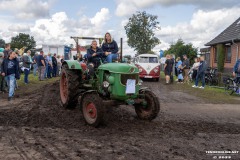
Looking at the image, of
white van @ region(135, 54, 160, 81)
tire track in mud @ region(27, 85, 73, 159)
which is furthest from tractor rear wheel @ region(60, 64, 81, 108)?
white van @ region(135, 54, 160, 81)

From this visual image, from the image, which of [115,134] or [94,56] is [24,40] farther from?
[115,134]

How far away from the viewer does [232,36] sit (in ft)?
75.4

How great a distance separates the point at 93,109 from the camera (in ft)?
20.8

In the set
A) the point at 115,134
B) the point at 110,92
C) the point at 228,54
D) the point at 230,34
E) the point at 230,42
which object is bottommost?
the point at 115,134

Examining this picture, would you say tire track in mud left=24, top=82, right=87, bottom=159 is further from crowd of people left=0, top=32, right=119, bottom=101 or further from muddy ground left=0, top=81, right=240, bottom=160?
crowd of people left=0, top=32, right=119, bottom=101

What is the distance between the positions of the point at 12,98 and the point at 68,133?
17.0 feet

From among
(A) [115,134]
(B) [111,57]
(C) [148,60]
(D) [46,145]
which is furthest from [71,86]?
(C) [148,60]

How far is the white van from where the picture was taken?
19281 millimetres

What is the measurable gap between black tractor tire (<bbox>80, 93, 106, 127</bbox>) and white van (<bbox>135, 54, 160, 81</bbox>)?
42.0ft

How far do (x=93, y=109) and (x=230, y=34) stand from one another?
20281 mm

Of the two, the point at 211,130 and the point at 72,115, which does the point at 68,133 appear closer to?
the point at 72,115

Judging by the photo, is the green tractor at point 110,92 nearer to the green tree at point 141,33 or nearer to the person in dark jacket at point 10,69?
the person in dark jacket at point 10,69

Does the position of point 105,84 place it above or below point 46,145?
above

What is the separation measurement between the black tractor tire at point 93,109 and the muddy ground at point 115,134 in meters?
0.16
